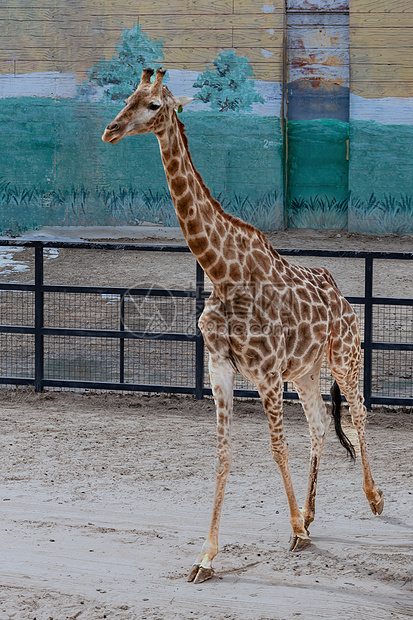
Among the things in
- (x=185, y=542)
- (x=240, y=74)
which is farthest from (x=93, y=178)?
(x=185, y=542)

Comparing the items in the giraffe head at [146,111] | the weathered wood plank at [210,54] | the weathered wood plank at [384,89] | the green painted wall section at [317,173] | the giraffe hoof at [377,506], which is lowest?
the giraffe hoof at [377,506]

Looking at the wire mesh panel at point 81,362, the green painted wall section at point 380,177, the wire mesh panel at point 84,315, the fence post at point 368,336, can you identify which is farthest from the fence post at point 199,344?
the green painted wall section at point 380,177

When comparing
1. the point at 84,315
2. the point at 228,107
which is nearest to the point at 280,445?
the point at 84,315

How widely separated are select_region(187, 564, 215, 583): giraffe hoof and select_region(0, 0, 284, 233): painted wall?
11632 mm

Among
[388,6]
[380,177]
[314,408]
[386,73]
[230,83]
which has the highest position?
[388,6]

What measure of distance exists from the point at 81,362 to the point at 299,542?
4.61 meters

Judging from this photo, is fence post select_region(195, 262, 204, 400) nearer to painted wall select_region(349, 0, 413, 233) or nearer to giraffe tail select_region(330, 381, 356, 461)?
giraffe tail select_region(330, 381, 356, 461)

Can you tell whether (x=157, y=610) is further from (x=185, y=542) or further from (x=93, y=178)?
(x=93, y=178)

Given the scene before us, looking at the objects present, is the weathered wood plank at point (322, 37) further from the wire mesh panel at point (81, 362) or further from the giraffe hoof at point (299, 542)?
the giraffe hoof at point (299, 542)

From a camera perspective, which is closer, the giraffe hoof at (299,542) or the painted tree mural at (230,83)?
the giraffe hoof at (299,542)

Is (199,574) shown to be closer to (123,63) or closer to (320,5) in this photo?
(123,63)

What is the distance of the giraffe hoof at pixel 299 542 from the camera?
4.25 metres

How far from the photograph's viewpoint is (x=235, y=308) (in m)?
4.20

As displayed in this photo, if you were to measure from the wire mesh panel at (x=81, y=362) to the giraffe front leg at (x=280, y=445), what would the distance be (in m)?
3.76
